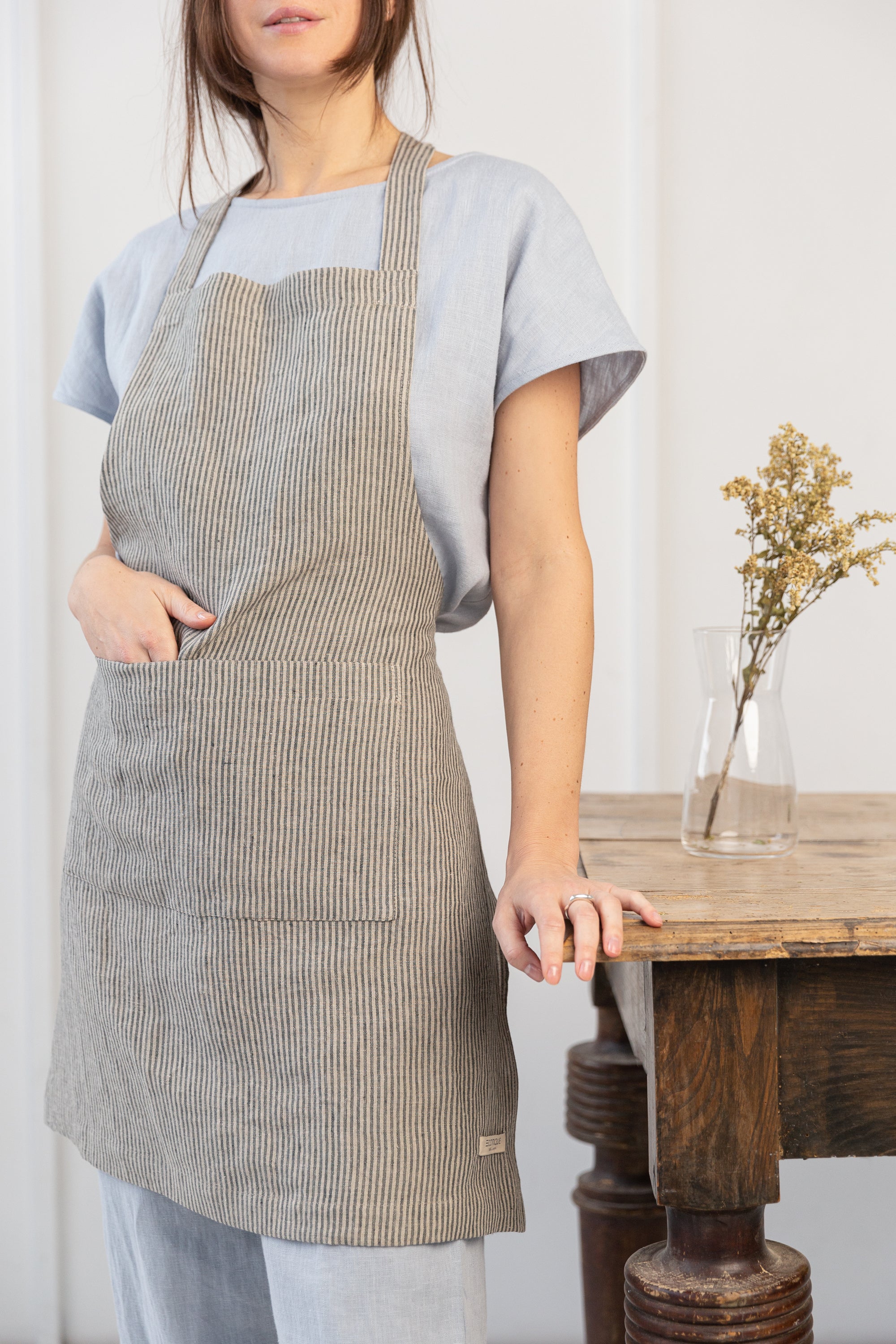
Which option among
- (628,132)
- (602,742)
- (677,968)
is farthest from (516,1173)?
(628,132)

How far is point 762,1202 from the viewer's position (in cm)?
73

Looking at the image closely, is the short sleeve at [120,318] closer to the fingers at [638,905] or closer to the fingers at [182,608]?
the fingers at [182,608]

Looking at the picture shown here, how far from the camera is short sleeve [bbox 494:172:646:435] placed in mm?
843

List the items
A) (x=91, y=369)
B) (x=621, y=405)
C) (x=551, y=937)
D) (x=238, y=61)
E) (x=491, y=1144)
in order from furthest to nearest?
(x=621, y=405) < (x=91, y=369) < (x=238, y=61) < (x=491, y=1144) < (x=551, y=937)

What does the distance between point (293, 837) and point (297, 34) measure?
1.96 ft

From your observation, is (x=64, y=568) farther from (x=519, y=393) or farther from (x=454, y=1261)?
(x=454, y=1261)

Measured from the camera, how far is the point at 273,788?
0.77m

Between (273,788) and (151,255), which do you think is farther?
(151,255)

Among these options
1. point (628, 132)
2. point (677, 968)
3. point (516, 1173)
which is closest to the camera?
point (677, 968)

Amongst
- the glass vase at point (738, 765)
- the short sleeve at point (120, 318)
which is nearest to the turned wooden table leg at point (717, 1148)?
the glass vase at point (738, 765)

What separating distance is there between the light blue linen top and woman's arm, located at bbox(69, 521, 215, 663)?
0.56 ft

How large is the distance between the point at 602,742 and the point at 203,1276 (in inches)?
40.6

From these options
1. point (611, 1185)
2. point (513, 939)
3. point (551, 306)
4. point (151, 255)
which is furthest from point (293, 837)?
point (611, 1185)

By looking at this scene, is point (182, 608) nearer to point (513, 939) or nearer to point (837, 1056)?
point (513, 939)
